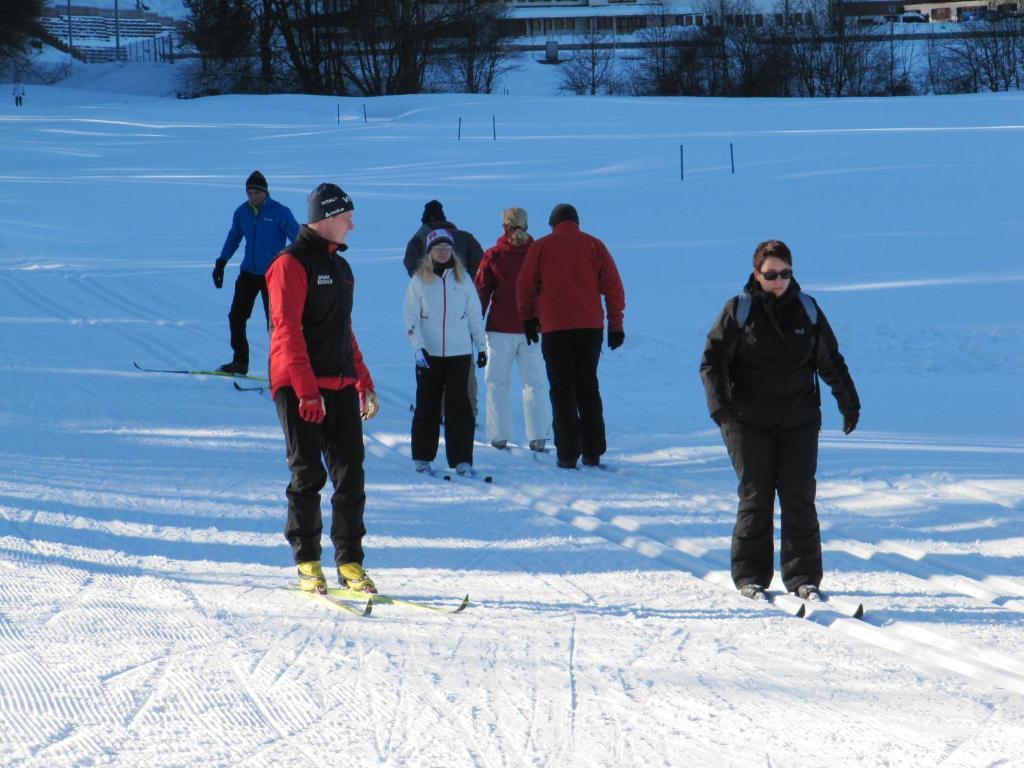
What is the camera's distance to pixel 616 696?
4289 mm

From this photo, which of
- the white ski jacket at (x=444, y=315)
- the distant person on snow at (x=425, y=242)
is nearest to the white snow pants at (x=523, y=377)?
the distant person on snow at (x=425, y=242)

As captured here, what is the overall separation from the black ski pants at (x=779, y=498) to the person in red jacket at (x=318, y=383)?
154 cm

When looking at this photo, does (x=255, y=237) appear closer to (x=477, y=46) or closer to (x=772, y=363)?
(x=772, y=363)

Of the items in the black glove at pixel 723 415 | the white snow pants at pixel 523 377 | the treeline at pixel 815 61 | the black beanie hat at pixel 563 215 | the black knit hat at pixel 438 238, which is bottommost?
the white snow pants at pixel 523 377

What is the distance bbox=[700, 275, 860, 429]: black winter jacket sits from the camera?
5184 millimetres

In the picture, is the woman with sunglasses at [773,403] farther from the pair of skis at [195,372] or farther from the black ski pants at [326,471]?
the pair of skis at [195,372]

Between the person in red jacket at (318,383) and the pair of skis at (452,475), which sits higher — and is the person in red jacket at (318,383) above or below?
above

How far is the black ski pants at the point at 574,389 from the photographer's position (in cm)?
796

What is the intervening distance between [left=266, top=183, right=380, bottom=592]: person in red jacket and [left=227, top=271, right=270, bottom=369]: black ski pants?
526cm

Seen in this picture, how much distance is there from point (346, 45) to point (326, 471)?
55.5m

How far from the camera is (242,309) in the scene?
1055 centimetres

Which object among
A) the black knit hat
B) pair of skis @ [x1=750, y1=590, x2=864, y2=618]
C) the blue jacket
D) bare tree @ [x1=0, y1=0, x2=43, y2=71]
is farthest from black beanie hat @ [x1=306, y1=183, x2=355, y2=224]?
bare tree @ [x1=0, y1=0, x2=43, y2=71]

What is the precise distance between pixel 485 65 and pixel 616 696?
56731 millimetres

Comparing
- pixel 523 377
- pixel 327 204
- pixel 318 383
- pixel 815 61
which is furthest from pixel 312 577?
pixel 815 61
